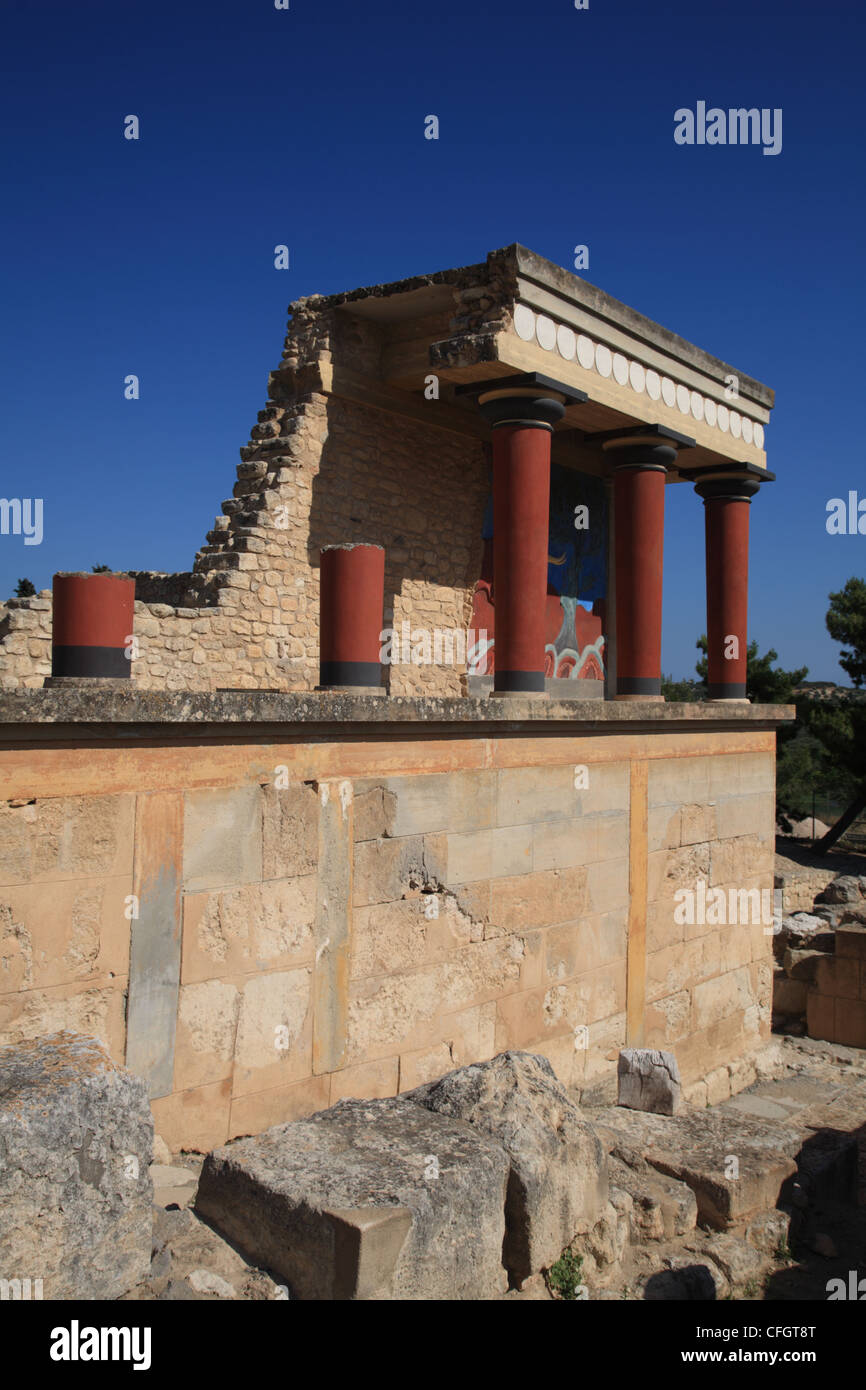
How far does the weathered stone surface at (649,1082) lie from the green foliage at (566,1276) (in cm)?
236

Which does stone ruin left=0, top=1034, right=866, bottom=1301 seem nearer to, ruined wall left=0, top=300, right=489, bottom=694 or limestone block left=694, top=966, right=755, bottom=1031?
limestone block left=694, top=966, right=755, bottom=1031

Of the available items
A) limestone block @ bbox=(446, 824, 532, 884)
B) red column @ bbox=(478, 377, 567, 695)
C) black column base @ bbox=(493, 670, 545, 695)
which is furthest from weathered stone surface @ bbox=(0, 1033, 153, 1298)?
red column @ bbox=(478, 377, 567, 695)

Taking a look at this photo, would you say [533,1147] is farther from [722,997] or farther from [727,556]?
[727,556]

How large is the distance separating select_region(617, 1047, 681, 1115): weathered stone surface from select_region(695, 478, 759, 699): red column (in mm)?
6924

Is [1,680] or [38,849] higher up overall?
[1,680]

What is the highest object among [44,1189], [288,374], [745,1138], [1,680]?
[288,374]

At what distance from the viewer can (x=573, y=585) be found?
13.4 metres

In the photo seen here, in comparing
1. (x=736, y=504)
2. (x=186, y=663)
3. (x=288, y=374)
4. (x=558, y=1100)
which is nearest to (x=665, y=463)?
(x=736, y=504)

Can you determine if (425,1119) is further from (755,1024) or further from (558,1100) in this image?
(755,1024)

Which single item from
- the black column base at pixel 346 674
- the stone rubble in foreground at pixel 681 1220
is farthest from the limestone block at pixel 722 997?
the black column base at pixel 346 674

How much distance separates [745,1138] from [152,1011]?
3355mm

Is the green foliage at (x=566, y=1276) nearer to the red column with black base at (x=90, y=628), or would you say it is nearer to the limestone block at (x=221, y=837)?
the limestone block at (x=221, y=837)

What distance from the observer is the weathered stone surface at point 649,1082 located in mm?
6457

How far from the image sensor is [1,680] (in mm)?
8164
